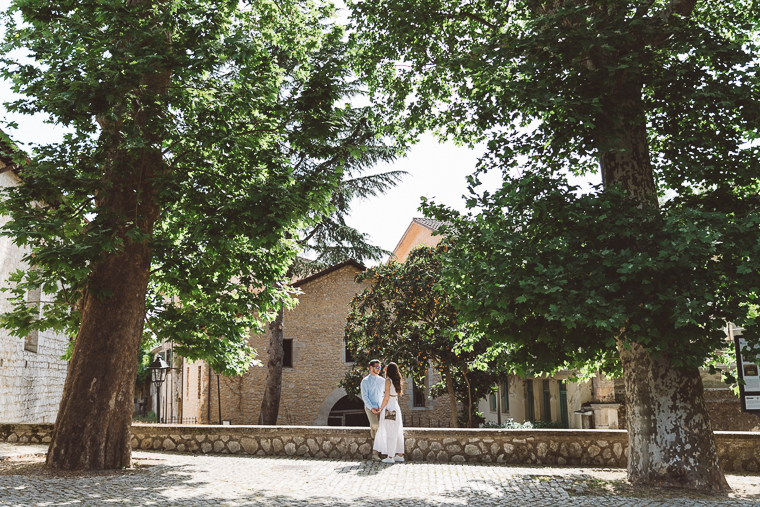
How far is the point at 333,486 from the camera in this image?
7172 mm

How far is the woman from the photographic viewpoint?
369 inches

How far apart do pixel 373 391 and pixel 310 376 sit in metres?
14.8

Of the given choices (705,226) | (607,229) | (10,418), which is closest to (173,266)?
(607,229)

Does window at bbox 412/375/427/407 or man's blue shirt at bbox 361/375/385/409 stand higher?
man's blue shirt at bbox 361/375/385/409

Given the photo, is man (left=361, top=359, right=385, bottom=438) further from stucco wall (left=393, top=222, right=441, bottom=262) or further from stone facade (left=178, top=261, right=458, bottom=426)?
stucco wall (left=393, top=222, right=441, bottom=262)

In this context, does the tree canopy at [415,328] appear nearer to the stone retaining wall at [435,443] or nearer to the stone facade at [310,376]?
the stone retaining wall at [435,443]

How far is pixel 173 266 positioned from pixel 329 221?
11.9 metres

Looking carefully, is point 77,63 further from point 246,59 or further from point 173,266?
point 173,266

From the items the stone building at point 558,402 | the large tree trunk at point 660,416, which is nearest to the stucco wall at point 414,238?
the stone building at point 558,402

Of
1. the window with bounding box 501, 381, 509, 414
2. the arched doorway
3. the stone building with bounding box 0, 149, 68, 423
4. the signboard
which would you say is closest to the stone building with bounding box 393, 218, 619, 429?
the window with bounding box 501, 381, 509, 414

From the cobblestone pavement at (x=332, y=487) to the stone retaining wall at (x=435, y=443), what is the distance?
1.59ft

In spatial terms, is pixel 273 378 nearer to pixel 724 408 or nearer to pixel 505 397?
pixel 505 397

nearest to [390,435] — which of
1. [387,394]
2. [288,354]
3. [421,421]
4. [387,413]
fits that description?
[387,413]

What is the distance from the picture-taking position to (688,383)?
23.4 feet
